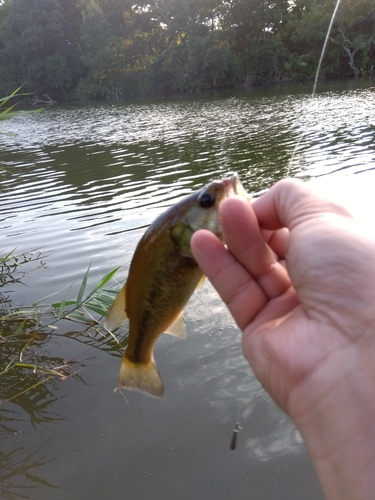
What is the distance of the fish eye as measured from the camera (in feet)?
6.76

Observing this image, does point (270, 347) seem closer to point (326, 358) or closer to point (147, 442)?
point (326, 358)

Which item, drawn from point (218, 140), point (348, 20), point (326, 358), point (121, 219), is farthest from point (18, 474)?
point (348, 20)

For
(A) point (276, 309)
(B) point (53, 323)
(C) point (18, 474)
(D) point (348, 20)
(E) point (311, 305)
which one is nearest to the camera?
(E) point (311, 305)

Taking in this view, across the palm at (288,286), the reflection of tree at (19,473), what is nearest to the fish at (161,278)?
the palm at (288,286)

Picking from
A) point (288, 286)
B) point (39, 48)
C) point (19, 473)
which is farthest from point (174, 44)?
point (288, 286)

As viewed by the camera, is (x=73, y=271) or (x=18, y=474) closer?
(x=18, y=474)

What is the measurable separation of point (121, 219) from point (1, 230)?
2864mm

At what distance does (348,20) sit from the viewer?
4547 cm

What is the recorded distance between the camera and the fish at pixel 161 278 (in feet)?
6.89

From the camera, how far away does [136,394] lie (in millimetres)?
4398

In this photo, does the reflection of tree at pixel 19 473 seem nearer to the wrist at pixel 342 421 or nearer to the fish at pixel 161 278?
the fish at pixel 161 278

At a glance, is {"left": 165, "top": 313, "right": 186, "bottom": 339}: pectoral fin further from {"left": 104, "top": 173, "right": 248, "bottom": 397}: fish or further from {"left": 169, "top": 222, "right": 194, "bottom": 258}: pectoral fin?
{"left": 169, "top": 222, "right": 194, "bottom": 258}: pectoral fin

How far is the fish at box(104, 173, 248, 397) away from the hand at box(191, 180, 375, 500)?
12 cm

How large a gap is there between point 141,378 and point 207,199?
123 cm
